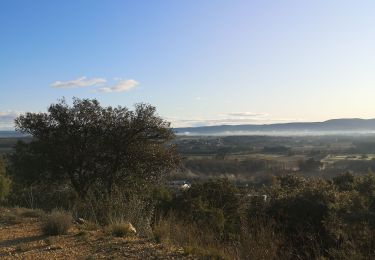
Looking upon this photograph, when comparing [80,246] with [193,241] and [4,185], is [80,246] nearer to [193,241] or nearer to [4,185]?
[193,241]

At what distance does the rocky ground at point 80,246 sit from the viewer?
25.5 ft

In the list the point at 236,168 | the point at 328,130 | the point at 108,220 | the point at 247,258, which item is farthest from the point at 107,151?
the point at 328,130

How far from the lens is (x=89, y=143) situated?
907 inches

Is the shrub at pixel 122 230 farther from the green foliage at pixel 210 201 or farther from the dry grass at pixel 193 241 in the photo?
the green foliage at pixel 210 201

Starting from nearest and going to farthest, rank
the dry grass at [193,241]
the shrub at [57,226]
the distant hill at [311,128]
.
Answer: the dry grass at [193,241] → the shrub at [57,226] → the distant hill at [311,128]

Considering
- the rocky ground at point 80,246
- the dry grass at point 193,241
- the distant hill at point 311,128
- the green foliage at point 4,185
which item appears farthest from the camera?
the distant hill at point 311,128

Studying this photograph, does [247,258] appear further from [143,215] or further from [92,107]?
[92,107]

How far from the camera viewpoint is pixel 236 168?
79.4 m

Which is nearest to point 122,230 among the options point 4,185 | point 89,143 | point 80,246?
point 80,246

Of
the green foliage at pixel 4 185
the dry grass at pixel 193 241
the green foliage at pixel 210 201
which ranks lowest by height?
the green foliage at pixel 210 201

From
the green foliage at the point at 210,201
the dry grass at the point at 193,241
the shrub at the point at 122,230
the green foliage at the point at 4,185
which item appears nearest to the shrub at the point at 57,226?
the shrub at the point at 122,230

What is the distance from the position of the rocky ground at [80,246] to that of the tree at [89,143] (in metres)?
11.9

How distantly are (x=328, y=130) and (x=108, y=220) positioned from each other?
597 ft

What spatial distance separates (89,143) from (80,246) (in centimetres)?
1481
